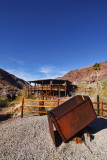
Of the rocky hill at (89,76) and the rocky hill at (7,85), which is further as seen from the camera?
the rocky hill at (89,76)

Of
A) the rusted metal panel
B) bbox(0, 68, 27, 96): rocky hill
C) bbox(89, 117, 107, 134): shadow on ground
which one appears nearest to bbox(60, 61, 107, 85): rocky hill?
bbox(0, 68, 27, 96): rocky hill

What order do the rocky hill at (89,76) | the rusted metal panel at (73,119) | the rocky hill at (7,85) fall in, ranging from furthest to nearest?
the rocky hill at (89,76)
the rocky hill at (7,85)
the rusted metal panel at (73,119)

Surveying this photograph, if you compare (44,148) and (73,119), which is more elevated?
(73,119)

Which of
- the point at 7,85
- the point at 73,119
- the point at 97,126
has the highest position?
the point at 7,85

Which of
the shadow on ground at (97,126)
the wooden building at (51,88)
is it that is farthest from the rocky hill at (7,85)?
the shadow on ground at (97,126)

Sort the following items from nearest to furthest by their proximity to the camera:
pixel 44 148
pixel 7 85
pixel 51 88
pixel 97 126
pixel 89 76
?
1. pixel 44 148
2. pixel 97 126
3. pixel 51 88
4. pixel 7 85
5. pixel 89 76

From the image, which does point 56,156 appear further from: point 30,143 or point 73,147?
point 30,143

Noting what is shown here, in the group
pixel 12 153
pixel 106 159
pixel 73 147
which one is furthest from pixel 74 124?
pixel 12 153

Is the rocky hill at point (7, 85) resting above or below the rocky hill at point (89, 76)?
below

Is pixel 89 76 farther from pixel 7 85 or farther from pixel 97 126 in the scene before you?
pixel 97 126

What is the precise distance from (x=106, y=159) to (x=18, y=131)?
4.20 meters

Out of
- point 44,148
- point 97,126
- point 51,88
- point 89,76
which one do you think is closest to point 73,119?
point 44,148

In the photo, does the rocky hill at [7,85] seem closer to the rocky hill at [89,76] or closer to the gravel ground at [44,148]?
the gravel ground at [44,148]

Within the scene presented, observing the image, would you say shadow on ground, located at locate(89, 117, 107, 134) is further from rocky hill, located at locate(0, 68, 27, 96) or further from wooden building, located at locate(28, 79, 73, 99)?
rocky hill, located at locate(0, 68, 27, 96)
